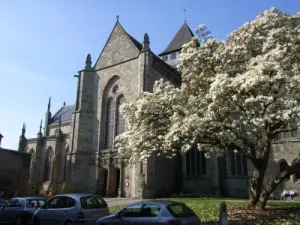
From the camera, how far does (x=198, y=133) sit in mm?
13547

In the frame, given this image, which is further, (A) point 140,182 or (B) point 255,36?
(A) point 140,182

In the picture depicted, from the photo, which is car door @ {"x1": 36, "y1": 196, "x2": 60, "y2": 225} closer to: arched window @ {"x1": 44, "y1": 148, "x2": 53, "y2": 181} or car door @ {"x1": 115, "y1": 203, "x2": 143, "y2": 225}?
car door @ {"x1": 115, "y1": 203, "x2": 143, "y2": 225}

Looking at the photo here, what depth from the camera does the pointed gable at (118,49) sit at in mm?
31625

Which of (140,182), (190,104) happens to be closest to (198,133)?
(190,104)

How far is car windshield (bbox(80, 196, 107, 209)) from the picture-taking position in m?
10.9

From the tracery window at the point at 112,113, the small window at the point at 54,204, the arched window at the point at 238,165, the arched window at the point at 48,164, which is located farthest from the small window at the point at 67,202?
the arched window at the point at 48,164

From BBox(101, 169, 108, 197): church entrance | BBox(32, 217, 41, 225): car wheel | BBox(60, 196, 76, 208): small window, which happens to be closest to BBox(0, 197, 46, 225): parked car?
BBox(32, 217, 41, 225): car wheel

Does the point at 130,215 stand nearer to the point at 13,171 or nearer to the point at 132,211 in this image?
the point at 132,211

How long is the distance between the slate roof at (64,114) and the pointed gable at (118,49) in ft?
57.7

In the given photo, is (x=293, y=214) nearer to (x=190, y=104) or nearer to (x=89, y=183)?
(x=190, y=104)

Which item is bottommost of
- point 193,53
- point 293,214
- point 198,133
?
point 293,214

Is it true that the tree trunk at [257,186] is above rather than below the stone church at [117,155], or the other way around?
below

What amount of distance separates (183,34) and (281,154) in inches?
982

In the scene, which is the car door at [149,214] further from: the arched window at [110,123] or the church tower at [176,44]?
the church tower at [176,44]
